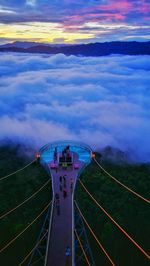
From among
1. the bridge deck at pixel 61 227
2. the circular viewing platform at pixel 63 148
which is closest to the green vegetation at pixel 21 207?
the circular viewing platform at pixel 63 148

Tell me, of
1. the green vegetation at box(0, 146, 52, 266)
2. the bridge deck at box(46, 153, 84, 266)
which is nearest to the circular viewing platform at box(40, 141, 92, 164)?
the bridge deck at box(46, 153, 84, 266)

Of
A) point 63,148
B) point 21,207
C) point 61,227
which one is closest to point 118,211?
point 63,148

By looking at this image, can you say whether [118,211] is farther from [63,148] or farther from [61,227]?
[61,227]

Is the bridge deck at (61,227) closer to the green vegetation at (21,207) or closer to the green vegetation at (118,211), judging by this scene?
the green vegetation at (118,211)

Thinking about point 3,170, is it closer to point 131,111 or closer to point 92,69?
point 131,111

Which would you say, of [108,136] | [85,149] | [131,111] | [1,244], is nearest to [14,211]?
[1,244]
